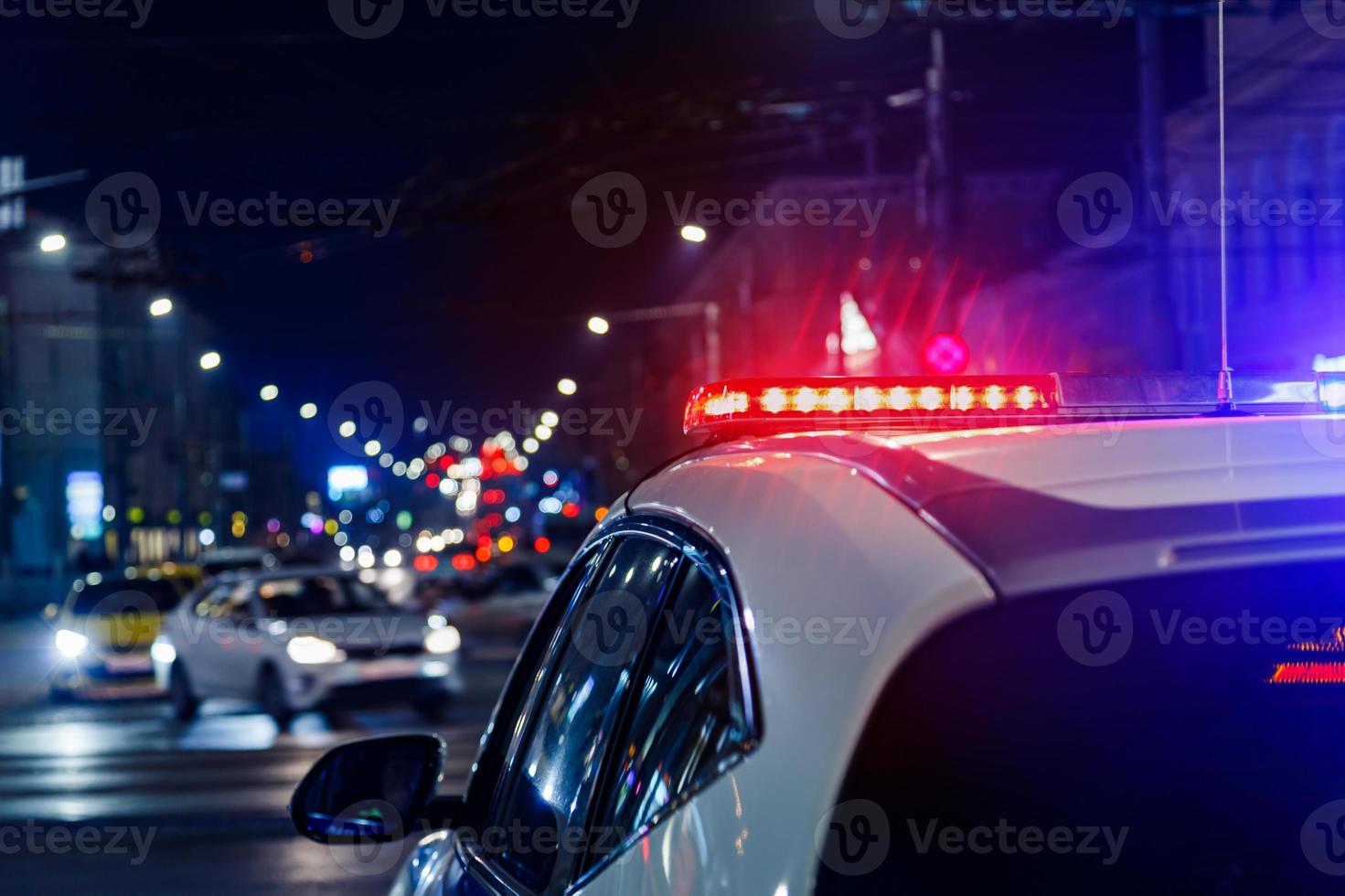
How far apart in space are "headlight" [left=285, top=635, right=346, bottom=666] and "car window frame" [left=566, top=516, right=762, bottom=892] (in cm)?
1534

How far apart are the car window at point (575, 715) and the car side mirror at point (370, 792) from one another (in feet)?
0.96

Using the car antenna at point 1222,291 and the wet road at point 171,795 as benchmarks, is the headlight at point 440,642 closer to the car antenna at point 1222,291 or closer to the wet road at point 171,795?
the wet road at point 171,795

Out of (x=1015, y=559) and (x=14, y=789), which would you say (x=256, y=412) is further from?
(x=1015, y=559)

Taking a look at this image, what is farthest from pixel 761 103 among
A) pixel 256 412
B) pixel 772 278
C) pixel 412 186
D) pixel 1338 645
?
pixel 256 412

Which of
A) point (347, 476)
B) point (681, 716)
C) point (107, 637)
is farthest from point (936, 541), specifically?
point (347, 476)

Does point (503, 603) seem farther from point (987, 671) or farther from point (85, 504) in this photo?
point (987, 671)

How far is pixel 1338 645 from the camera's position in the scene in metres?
1.95

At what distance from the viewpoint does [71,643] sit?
21.9 m

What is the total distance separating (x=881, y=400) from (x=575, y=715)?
2.09ft

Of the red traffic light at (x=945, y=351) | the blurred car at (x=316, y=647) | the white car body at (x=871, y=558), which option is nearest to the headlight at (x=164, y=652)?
the blurred car at (x=316, y=647)

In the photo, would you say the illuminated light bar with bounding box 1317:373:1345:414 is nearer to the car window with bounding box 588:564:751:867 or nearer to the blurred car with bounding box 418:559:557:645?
the car window with bounding box 588:564:751:867

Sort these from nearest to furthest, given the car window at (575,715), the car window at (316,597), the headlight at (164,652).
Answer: the car window at (575,715), the car window at (316,597), the headlight at (164,652)

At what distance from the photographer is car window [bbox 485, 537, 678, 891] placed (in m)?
2.32

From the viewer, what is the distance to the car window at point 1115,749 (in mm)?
1670
